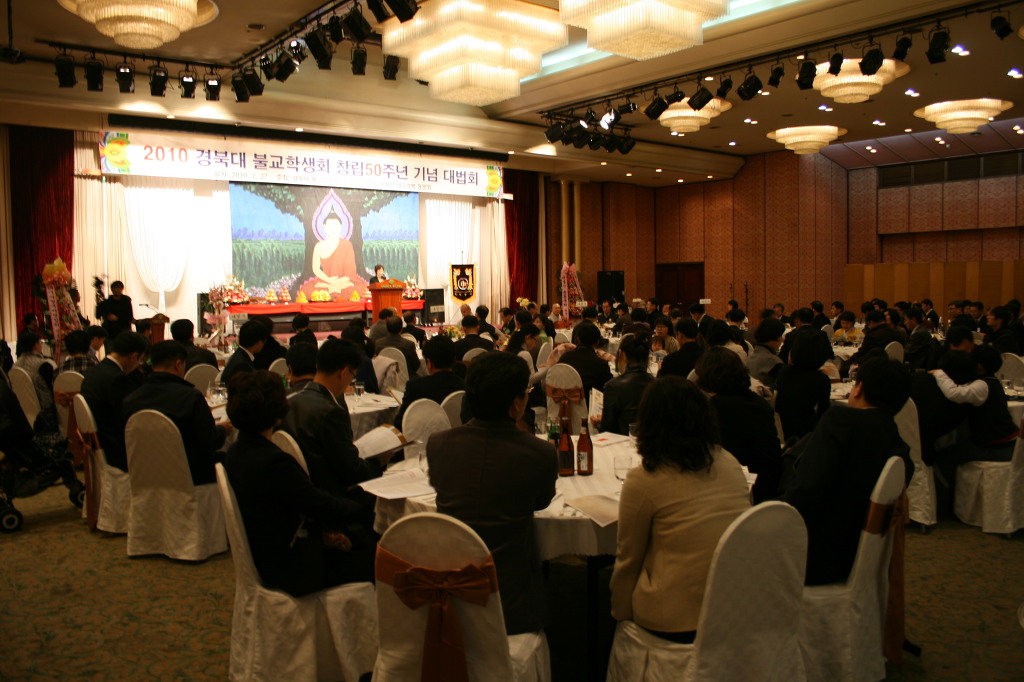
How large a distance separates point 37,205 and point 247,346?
25.5 ft

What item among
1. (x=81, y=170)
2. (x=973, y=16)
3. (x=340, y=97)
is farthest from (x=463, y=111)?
(x=973, y=16)

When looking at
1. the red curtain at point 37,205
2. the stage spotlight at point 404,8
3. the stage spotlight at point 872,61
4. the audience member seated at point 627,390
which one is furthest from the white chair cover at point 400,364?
the red curtain at point 37,205

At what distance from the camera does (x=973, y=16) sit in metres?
8.62

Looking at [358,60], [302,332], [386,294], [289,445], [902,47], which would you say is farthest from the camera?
[386,294]

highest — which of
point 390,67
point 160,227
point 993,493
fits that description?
point 390,67

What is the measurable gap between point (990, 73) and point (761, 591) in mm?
11737

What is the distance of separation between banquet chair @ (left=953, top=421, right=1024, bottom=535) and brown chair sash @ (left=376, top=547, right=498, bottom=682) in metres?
4.18

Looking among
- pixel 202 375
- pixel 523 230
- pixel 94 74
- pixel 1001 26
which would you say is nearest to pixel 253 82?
pixel 94 74

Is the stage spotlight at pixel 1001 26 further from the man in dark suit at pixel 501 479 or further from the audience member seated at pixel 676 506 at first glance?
the man in dark suit at pixel 501 479

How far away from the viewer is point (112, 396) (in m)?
4.80

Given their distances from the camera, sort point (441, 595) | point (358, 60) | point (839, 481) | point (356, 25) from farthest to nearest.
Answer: point (358, 60) < point (356, 25) < point (839, 481) < point (441, 595)

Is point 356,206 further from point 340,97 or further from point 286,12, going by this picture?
point 286,12

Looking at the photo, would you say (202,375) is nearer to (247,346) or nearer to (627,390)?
(247,346)

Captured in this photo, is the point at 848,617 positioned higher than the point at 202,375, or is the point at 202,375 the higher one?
the point at 202,375
